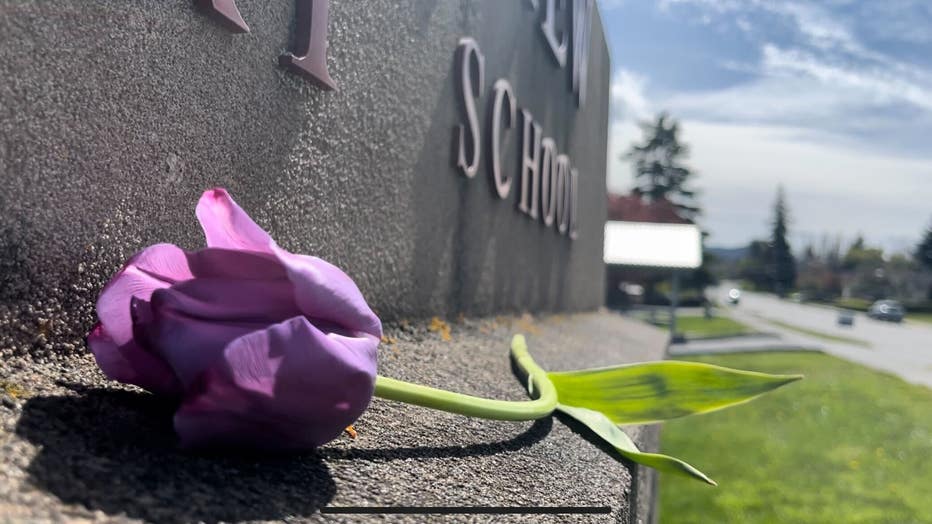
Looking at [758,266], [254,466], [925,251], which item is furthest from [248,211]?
[758,266]

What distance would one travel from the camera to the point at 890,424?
797cm

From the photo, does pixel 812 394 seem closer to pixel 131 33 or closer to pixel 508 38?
pixel 508 38

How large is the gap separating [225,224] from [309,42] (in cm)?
94

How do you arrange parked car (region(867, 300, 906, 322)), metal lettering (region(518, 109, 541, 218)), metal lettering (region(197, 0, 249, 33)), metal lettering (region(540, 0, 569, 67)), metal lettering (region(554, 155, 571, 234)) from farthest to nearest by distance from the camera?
parked car (region(867, 300, 906, 322)) → metal lettering (region(554, 155, 571, 234)) → metal lettering (region(540, 0, 569, 67)) → metal lettering (region(518, 109, 541, 218)) → metal lettering (region(197, 0, 249, 33))

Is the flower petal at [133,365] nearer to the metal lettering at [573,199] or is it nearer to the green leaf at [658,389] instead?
the green leaf at [658,389]

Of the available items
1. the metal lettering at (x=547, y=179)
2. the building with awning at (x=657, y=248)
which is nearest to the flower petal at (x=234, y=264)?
the metal lettering at (x=547, y=179)

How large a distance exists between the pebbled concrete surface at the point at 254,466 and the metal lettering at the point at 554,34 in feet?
11.1

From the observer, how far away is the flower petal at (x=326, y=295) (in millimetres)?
878

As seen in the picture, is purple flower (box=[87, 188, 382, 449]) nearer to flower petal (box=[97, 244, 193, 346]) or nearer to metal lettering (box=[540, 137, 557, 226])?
flower petal (box=[97, 244, 193, 346])

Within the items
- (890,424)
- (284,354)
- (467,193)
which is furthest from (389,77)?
(890,424)

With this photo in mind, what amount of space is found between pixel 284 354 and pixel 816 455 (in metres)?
6.40

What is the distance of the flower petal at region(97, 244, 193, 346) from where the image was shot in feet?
3.02

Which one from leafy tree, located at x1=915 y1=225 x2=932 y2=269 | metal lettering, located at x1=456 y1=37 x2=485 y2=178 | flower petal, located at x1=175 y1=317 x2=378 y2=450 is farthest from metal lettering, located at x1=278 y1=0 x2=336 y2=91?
leafy tree, located at x1=915 y1=225 x2=932 y2=269

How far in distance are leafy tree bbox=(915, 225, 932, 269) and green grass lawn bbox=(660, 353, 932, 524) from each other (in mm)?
69650
